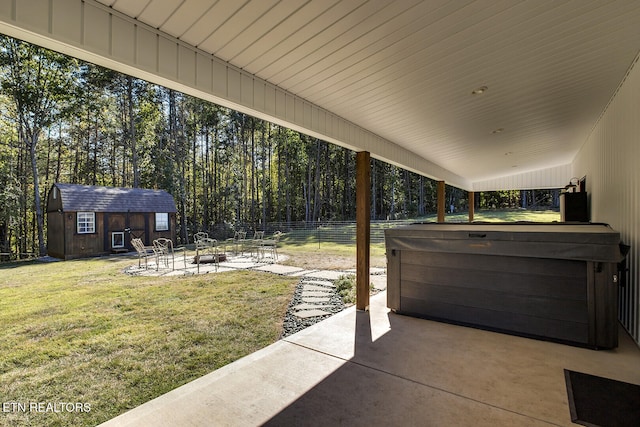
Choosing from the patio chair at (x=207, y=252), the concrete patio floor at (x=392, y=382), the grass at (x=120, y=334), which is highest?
the patio chair at (x=207, y=252)

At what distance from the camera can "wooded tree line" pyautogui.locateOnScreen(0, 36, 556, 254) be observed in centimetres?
1286

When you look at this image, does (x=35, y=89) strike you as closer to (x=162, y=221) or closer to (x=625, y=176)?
(x=162, y=221)

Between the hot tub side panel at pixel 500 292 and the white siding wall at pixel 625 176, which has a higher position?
the white siding wall at pixel 625 176

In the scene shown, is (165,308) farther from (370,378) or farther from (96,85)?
(96,85)

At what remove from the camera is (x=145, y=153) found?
58.1ft

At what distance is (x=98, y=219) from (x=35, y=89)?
242 inches

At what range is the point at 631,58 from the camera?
9.11ft

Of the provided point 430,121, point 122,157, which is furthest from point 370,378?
point 122,157

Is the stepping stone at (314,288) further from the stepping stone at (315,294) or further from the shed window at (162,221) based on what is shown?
the shed window at (162,221)

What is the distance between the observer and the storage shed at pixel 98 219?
11.3 metres

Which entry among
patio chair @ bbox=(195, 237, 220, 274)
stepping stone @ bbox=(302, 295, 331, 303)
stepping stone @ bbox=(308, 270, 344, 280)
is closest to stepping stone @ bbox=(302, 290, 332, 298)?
stepping stone @ bbox=(302, 295, 331, 303)

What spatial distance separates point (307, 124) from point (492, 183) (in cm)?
1126

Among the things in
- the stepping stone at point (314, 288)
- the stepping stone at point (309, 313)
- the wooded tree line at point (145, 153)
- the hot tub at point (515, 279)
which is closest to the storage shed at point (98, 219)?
the wooded tree line at point (145, 153)

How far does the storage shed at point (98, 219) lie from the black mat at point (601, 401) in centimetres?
1391
